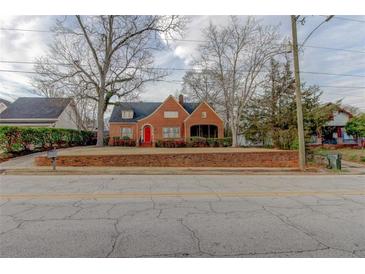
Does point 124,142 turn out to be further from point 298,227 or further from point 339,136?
point 339,136

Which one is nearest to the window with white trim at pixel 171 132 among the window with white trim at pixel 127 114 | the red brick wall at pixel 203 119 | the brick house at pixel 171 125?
the brick house at pixel 171 125

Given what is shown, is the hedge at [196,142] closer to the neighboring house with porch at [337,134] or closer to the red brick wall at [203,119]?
the red brick wall at [203,119]

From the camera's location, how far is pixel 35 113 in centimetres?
2692

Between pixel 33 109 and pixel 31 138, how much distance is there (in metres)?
15.6

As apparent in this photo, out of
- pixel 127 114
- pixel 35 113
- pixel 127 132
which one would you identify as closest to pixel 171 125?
pixel 127 132

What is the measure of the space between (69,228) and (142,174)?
620 cm

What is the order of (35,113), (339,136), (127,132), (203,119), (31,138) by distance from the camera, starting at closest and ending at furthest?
(31,138) < (35,113) < (203,119) < (127,132) < (339,136)

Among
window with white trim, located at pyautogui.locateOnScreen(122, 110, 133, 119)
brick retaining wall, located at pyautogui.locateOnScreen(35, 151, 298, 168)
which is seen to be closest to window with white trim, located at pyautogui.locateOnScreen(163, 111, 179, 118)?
window with white trim, located at pyautogui.locateOnScreen(122, 110, 133, 119)

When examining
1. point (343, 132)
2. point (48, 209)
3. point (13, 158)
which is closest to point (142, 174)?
point (48, 209)

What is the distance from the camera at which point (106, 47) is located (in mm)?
20125

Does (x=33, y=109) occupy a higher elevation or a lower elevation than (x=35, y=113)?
higher

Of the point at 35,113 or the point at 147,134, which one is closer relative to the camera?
the point at 35,113

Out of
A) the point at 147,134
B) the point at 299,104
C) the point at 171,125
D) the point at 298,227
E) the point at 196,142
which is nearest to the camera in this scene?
the point at 298,227

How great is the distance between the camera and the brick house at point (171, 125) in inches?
1080
